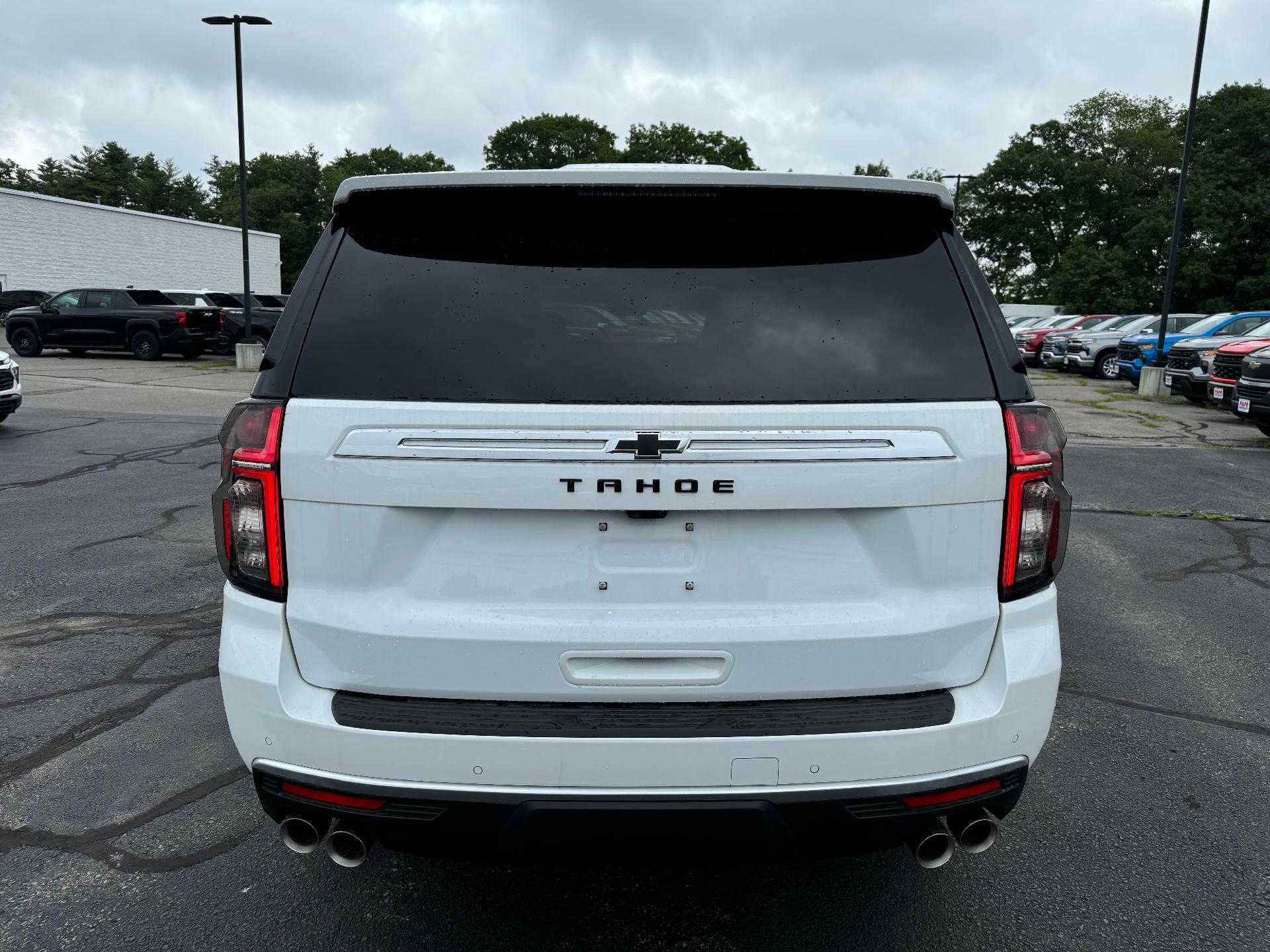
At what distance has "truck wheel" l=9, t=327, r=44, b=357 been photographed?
990 inches

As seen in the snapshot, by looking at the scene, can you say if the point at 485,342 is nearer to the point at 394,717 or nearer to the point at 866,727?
the point at 394,717

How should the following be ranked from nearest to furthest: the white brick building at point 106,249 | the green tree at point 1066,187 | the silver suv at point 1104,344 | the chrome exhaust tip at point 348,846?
the chrome exhaust tip at point 348,846 → the silver suv at point 1104,344 → the white brick building at point 106,249 → the green tree at point 1066,187

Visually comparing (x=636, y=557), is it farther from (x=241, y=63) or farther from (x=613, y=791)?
(x=241, y=63)

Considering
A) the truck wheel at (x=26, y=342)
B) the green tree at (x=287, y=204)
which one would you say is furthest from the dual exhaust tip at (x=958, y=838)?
the green tree at (x=287, y=204)

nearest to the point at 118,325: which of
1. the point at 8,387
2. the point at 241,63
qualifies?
the point at 241,63

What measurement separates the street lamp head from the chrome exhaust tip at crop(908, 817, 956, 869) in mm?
26854

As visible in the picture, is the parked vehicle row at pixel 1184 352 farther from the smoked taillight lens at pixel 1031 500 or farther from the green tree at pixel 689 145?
the green tree at pixel 689 145

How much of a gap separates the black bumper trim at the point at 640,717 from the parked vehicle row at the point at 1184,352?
3.81 meters

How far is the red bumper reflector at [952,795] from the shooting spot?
2062mm

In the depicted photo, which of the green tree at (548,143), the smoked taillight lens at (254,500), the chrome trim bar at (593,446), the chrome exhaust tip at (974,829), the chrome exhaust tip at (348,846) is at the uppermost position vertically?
the green tree at (548,143)

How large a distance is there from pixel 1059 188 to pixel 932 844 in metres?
70.0

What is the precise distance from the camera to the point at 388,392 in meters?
2.04

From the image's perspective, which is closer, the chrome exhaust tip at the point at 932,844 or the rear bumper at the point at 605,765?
the rear bumper at the point at 605,765

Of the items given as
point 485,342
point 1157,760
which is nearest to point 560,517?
point 485,342
